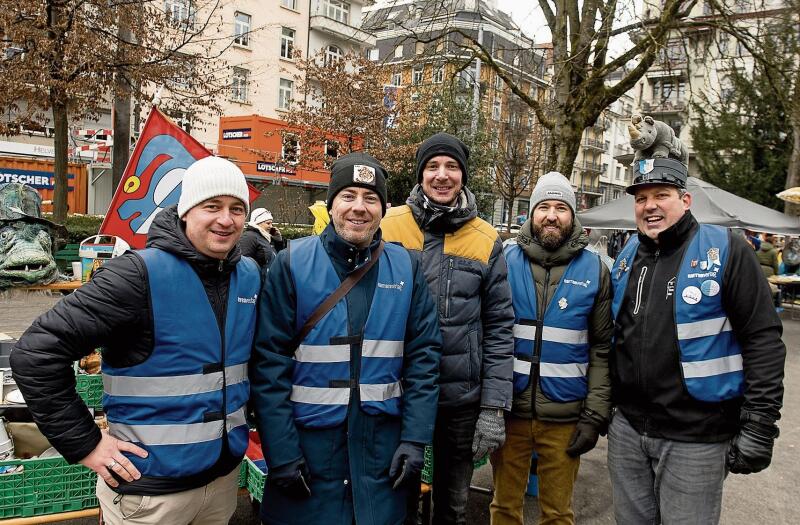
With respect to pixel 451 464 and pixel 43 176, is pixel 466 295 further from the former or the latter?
pixel 43 176

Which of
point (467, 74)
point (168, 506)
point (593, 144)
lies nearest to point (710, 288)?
point (168, 506)

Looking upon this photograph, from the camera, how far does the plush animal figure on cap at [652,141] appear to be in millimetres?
2836

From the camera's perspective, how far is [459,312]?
2709 millimetres

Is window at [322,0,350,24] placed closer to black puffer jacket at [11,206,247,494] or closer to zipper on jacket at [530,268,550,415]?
zipper on jacket at [530,268,550,415]

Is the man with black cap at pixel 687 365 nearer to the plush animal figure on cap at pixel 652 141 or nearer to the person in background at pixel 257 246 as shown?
the plush animal figure on cap at pixel 652 141

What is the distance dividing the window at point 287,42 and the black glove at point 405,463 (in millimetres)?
31461

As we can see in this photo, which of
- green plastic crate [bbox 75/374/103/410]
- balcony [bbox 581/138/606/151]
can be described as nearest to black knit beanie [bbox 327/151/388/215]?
green plastic crate [bbox 75/374/103/410]

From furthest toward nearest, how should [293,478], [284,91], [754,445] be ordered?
[284,91], [754,445], [293,478]

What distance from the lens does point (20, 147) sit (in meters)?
20.2

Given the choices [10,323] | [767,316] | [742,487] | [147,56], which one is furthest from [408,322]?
[147,56]

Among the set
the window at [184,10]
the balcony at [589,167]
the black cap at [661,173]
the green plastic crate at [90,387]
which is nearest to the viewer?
the black cap at [661,173]

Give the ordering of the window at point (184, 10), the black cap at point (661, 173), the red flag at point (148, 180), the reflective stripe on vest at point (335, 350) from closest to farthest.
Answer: the reflective stripe on vest at point (335, 350), the black cap at point (661, 173), the red flag at point (148, 180), the window at point (184, 10)

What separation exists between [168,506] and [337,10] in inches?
1440

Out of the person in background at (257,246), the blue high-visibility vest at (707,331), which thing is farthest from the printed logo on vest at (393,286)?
the person in background at (257,246)
